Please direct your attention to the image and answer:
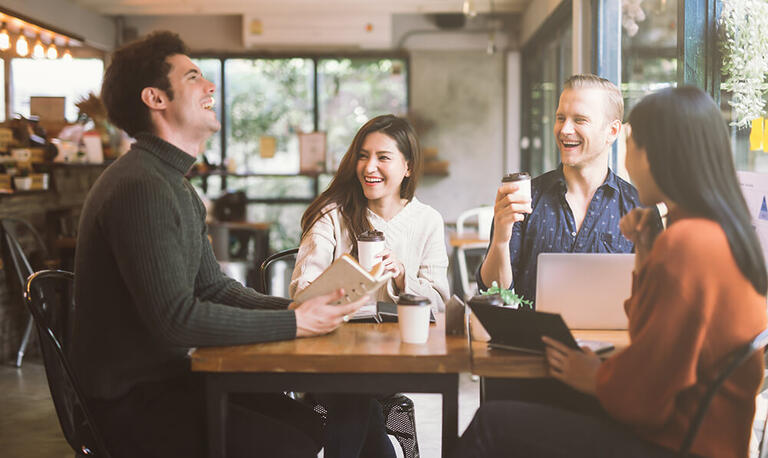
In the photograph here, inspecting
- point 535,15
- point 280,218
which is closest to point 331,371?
point 535,15

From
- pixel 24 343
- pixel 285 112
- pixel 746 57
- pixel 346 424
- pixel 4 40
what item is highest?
pixel 4 40

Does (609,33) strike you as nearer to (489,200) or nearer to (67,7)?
(489,200)

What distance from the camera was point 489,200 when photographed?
7.83m

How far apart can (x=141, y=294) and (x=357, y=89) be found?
6.46 metres

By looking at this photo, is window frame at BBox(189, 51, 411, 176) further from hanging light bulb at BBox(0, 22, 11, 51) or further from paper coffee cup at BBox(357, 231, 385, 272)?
paper coffee cup at BBox(357, 231, 385, 272)

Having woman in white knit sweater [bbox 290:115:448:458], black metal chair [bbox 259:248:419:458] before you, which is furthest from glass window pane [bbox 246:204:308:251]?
black metal chair [bbox 259:248:419:458]

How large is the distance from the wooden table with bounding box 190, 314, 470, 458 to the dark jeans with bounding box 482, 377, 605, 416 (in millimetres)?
108

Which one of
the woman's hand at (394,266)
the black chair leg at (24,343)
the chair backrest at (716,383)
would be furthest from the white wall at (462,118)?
the chair backrest at (716,383)

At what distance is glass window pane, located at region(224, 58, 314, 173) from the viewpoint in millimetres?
7875

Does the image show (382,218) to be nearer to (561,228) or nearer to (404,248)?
(404,248)

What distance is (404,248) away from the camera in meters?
2.51

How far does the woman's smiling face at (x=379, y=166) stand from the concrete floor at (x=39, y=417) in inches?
42.3

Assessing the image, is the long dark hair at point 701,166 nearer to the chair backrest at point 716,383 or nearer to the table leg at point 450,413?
the chair backrest at point 716,383

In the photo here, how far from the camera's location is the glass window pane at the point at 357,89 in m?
7.83
